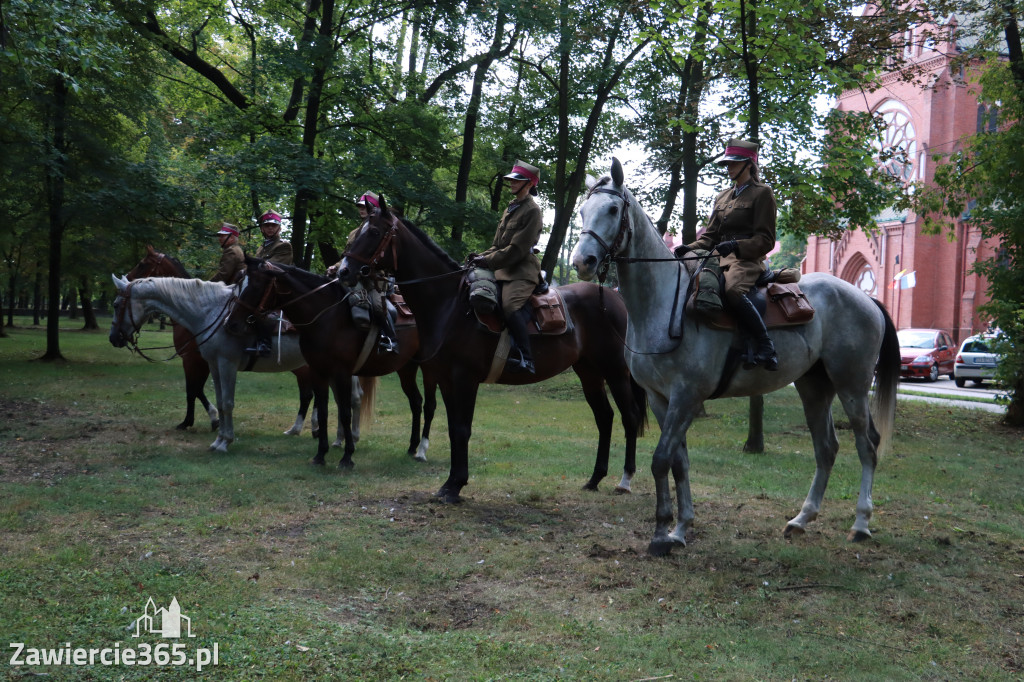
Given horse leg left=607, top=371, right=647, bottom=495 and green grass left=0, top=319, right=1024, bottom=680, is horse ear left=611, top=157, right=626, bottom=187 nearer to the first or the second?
green grass left=0, top=319, right=1024, bottom=680

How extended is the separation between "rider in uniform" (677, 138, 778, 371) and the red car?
80.9 ft

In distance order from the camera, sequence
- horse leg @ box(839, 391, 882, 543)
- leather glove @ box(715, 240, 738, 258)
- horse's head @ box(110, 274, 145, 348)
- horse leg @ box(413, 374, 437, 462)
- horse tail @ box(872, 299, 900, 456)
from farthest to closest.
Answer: horse's head @ box(110, 274, 145, 348) < horse leg @ box(413, 374, 437, 462) < horse tail @ box(872, 299, 900, 456) < horse leg @ box(839, 391, 882, 543) < leather glove @ box(715, 240, 738, 258)

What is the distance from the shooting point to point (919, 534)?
707 centimetres

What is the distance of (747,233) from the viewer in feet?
21.6

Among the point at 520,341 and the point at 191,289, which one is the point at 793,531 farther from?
the point at 191,289

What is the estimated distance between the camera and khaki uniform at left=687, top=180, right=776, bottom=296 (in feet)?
20.7

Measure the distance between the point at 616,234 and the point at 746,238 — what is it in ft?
4.08

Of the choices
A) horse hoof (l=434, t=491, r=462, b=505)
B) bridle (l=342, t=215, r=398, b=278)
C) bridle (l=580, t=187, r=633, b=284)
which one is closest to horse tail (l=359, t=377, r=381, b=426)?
bridle (l=342, t=215, r=398, b=278)

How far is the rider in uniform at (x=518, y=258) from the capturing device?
25.7ft

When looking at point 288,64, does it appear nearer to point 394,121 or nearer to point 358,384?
point 394,121

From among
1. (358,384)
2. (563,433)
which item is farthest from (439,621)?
(563,433)

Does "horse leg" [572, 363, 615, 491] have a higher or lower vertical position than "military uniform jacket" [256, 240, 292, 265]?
lower

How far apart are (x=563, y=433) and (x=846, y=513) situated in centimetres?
630

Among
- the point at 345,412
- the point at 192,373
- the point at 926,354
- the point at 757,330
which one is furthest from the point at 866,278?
the point at 757,330
